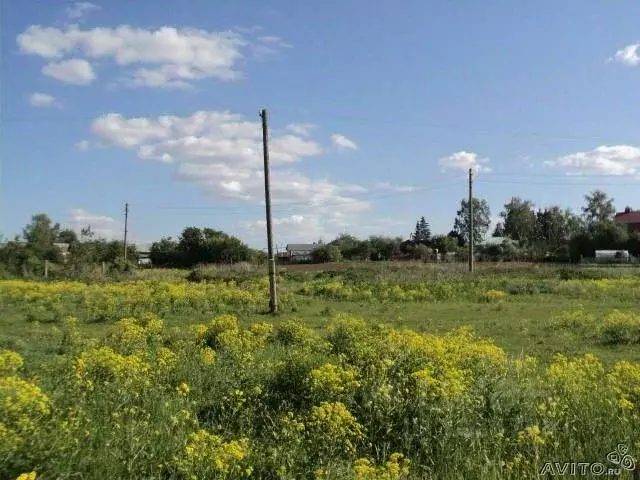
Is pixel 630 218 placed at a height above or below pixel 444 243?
above

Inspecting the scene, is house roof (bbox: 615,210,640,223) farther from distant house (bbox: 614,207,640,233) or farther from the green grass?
the green grass

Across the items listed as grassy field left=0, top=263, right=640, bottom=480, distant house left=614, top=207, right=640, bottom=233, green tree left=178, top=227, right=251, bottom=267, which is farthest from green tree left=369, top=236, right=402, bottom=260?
grassy field left=0, top=263, right=640, bottom=480

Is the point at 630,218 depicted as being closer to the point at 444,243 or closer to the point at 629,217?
the point at 629,217

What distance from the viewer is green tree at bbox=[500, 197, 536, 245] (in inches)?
4434

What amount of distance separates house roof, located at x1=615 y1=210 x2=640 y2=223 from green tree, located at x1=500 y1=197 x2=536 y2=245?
14.7 meters

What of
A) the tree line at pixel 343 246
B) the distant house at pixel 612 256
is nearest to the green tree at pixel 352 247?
the tree line at pixel 343 246

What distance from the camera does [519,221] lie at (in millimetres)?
114438

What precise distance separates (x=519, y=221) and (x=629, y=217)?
1982cm

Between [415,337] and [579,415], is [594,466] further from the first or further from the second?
[415,337]

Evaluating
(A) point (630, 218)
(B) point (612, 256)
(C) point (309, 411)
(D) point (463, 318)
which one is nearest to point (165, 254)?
(B) point (612, 256)

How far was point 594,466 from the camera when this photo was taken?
497 centimetres

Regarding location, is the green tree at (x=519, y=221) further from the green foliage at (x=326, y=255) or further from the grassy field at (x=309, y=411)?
the grassy field at (x=309, y=411)

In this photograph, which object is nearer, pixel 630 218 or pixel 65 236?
pixel 65 236

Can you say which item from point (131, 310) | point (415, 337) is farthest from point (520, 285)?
point (415, 337)
